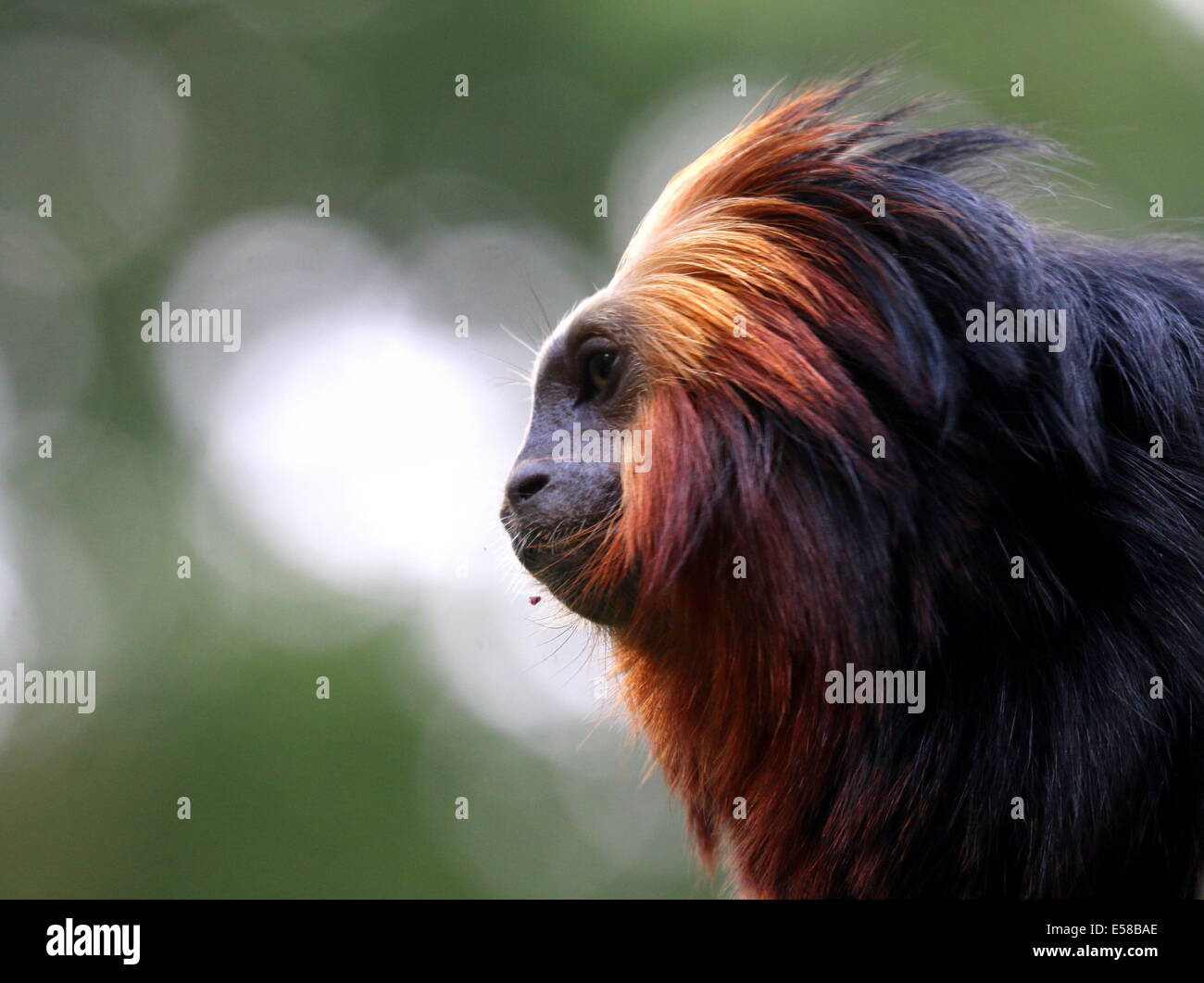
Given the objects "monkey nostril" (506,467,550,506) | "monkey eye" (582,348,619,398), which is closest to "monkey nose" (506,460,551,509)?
"monkey nostril" (506,467,550,506)

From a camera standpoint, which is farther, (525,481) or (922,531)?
(525,481)

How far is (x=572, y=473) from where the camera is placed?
6.68 ft

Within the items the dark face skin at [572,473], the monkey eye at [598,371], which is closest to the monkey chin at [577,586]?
the dark face skin at [572,473]

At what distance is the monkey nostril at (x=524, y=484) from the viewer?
207 centimetres

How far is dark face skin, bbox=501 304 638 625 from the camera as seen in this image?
2.02 m

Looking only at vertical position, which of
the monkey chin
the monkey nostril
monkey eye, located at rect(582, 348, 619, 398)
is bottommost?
the monkey chin

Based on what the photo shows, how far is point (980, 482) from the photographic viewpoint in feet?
5.97

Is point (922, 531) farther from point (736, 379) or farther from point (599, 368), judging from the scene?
point (599, 368)

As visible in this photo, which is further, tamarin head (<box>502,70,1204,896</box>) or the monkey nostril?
the monkey nostril

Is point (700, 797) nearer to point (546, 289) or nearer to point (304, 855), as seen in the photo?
point (546, 289)

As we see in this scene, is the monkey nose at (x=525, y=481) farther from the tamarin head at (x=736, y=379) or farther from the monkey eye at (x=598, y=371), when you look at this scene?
the monkey eye at (x=598, y=371)

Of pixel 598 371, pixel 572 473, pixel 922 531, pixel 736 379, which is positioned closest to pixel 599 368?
pixel 598 371

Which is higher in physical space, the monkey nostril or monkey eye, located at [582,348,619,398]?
monkey eye, located at [582,348,619,398]

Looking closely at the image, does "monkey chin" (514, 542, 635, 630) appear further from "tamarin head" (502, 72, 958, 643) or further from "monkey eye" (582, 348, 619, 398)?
"monkey eye" (582, 348, 619, 398)
